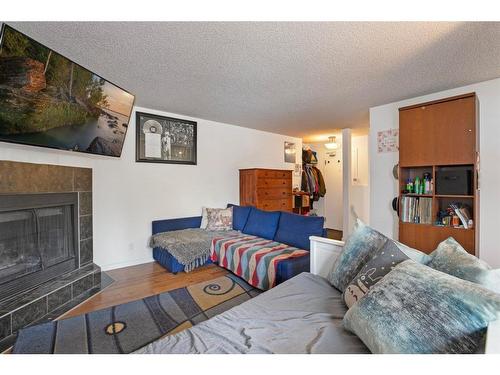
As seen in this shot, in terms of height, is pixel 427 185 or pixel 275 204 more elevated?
pixel 427 185

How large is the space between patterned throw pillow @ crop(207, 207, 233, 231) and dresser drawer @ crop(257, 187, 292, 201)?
0.65 metres

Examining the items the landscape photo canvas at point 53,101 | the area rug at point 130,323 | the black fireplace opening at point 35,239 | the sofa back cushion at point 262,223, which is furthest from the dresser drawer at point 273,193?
the black fireplace opening at point 35,239

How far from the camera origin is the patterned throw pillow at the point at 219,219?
3576 mm

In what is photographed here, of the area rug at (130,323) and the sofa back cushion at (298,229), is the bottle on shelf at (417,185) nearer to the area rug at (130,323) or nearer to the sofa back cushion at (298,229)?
the sofa back cushion at (298,229)

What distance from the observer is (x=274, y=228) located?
3.02m

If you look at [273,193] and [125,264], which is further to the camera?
[273,193]

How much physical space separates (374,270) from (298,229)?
1543mm

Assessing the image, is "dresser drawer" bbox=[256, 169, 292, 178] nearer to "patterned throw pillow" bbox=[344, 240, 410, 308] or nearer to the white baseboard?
Answer: the white baseboard

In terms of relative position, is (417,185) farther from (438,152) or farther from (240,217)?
(240,217)

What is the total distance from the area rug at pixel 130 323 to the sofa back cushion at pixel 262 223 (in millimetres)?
814

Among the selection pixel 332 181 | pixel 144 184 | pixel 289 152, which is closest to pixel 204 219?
pixel 144 184

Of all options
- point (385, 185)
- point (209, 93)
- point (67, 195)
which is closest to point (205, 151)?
point (209, 93)
